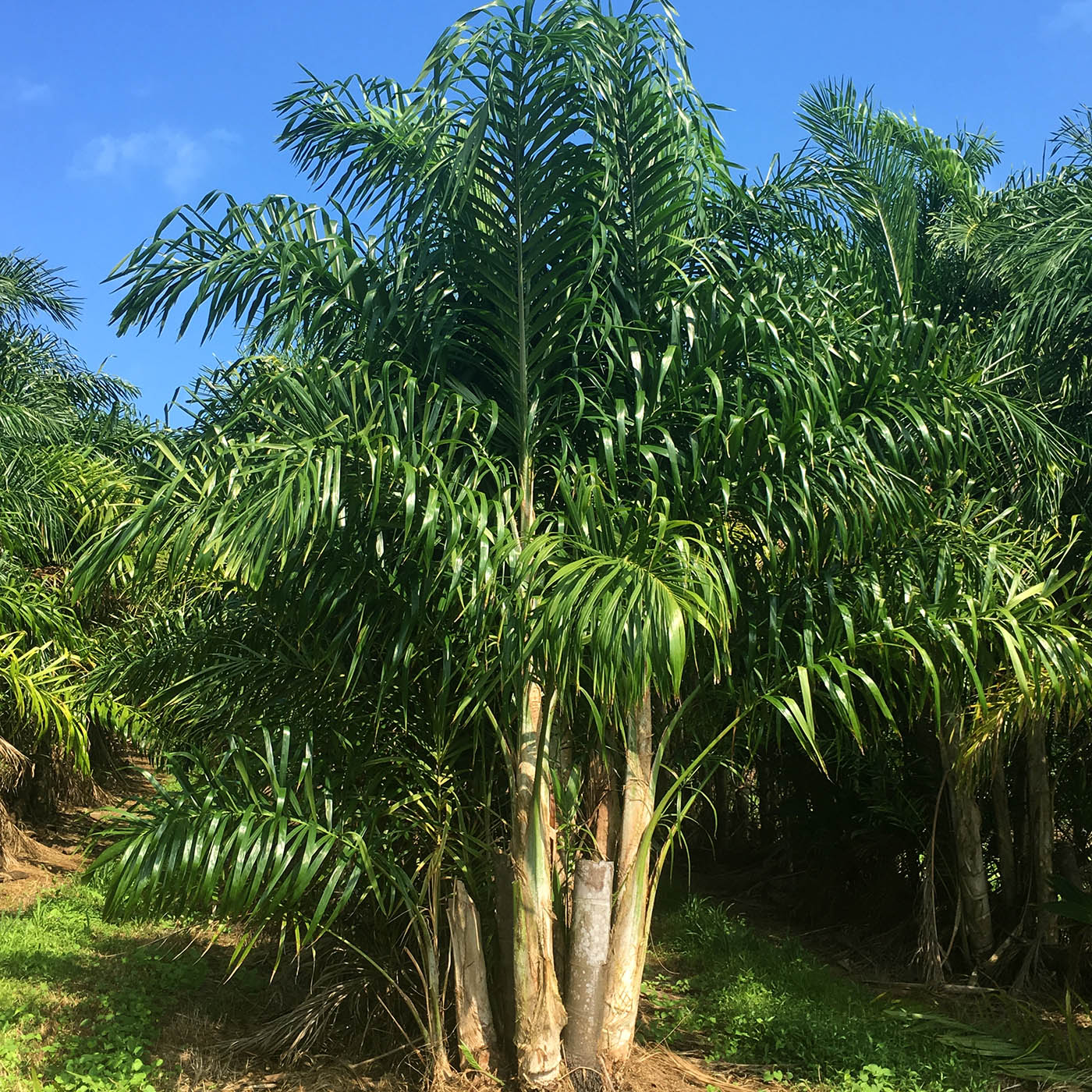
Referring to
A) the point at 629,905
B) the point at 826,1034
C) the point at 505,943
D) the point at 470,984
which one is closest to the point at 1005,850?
the point at 826,1034

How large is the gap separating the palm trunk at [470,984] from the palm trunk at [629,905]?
53cm

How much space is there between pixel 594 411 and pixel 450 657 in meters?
1.32

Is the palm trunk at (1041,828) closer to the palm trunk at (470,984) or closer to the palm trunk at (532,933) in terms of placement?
the palm trunk at (532,933)

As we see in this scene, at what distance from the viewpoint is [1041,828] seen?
6.55m

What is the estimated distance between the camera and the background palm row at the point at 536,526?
405 cm

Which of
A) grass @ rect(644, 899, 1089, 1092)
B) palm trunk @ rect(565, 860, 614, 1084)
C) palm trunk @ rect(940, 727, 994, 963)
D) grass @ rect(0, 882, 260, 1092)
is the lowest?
grass @ rect(0, 882, 260, 1092)

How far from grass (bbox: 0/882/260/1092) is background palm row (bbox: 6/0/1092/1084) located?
921 mm

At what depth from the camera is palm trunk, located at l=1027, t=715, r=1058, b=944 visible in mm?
6395

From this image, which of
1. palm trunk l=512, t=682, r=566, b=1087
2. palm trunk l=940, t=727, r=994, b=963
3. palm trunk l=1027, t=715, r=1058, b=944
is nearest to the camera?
palm trunk l=512, t=682, r=566, b=1087

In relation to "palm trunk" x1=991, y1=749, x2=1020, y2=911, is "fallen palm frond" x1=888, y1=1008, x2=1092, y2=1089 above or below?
below

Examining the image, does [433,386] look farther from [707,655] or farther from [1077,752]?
[1077,752]

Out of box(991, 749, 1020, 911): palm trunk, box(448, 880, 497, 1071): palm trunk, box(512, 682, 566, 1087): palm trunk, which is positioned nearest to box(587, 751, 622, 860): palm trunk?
box(512, 682, 566, 1087): palm trunk

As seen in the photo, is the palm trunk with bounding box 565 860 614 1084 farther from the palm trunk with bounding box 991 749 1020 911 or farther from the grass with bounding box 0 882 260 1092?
the palm trunk with bounding box 991 749 1020 911

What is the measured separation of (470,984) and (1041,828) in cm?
389
